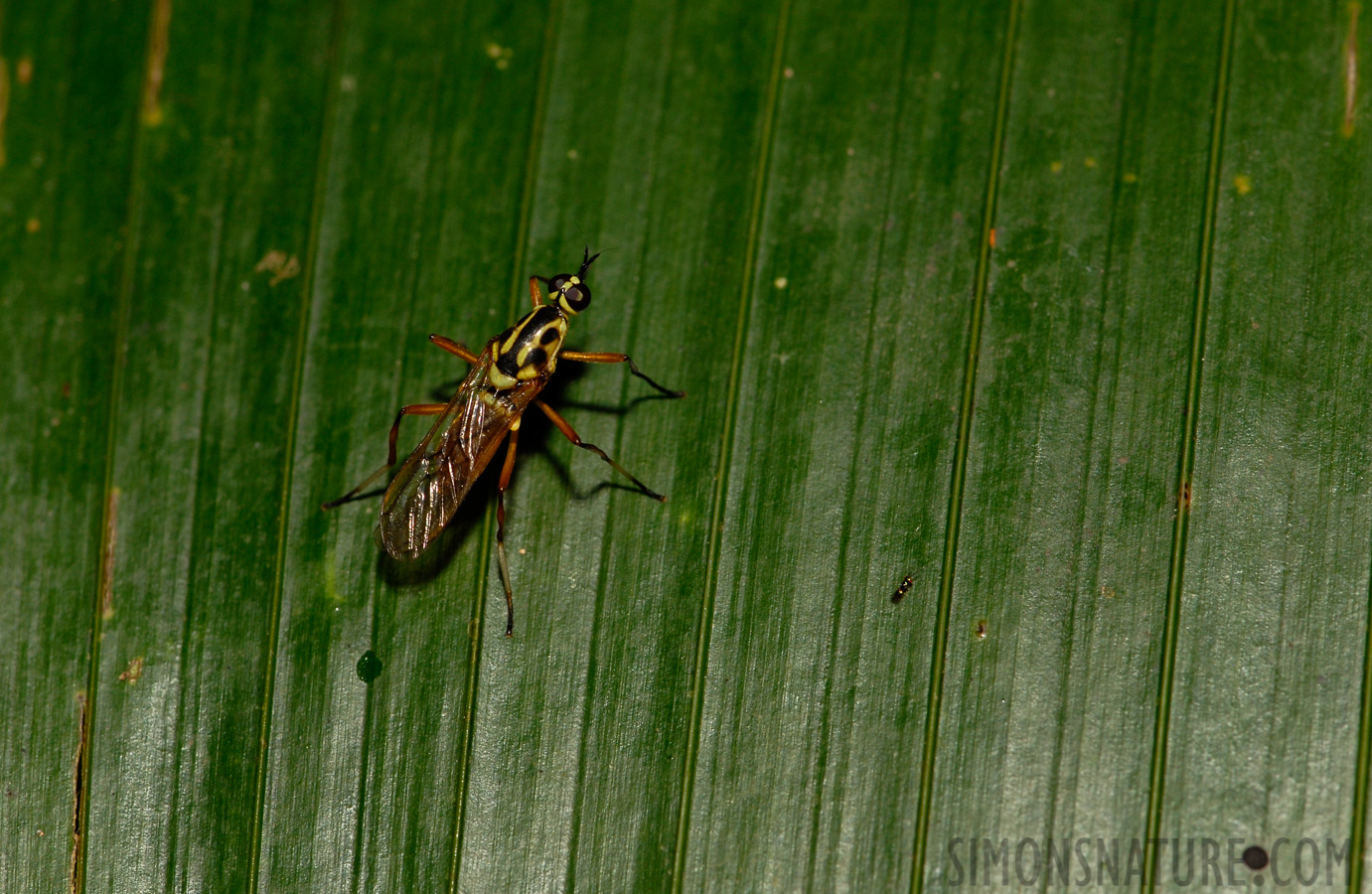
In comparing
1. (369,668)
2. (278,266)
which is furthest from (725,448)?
(278,266)

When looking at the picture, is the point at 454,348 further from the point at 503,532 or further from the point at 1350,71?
the point at 1350,71

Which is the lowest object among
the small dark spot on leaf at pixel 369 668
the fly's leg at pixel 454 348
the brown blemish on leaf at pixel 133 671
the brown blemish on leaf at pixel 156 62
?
the brown blemish on leaf at pixel 133 671

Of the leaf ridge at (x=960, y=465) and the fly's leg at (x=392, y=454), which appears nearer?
the leaf ridge at (x=960, y=465)

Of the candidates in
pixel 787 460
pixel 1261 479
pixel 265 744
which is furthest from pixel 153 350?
pixel 1261 479

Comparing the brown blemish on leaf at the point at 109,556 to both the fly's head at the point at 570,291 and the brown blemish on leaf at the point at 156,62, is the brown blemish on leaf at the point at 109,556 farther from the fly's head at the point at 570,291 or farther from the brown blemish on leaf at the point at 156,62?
the fly's head at the point at 570,291

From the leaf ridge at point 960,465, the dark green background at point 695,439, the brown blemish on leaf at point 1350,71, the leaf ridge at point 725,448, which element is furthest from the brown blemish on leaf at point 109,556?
the brown blemish on leaf at point 1350,71

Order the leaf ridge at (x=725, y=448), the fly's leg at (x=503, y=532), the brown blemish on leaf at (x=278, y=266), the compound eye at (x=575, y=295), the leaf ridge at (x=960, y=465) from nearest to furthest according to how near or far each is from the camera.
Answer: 1. the leaf ridge at (x=960, y=465)
2. the leaf ridge at (x=725, y=448)
3. the fly's leg at (x=503, y=532)
4. the compound eye at (x=575, y=295)
5. the brown blemish on leaf at (x=278, y=266)
